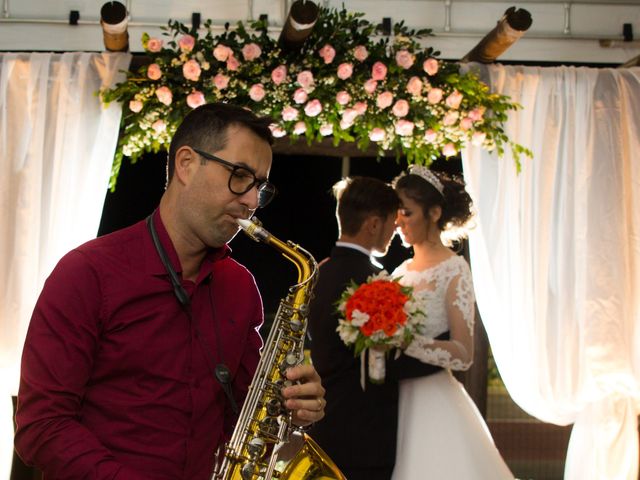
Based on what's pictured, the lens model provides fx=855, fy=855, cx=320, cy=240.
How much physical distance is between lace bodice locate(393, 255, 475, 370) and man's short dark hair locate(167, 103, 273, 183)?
6.84 ft

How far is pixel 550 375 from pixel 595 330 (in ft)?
1.26

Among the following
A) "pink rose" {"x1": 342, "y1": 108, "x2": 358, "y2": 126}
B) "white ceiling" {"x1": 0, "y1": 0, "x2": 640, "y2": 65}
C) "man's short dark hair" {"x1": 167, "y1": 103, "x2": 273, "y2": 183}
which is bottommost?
"man's short dark hair" {"x1": 167, "y1": 103, "x2": 273, "y2": 183}

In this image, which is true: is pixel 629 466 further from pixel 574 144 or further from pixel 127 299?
pixel 127 299

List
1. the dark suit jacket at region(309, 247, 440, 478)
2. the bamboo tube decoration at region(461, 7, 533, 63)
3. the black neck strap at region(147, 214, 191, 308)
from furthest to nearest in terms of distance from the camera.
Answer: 1. the bamboo tube decoration at region(461, 7, 533, 63)
2. the dark suit jacket at region(309, 247, 440, 478)
3. the black neck strap at region(147, 214, 191, 308)

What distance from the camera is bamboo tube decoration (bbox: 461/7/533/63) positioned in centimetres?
459

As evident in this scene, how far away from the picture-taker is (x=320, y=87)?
492 cm

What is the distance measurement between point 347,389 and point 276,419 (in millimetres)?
1836

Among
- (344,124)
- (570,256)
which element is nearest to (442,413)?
(570,256)

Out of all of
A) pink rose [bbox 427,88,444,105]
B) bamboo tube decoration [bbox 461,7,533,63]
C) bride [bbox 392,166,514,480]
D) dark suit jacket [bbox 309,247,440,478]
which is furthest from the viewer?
pink rose [bbox 427,88,444,105]

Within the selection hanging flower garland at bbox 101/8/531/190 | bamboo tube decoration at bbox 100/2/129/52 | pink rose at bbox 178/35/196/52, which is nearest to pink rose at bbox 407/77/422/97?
hanging flower garland at bbox 101/8/531/190

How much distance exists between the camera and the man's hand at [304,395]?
2270 mm

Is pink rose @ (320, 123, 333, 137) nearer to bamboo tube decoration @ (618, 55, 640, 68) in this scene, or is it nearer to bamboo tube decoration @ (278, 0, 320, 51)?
bamboo tube decoration @ (278, 0, 320, 51)

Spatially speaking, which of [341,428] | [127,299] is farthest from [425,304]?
[127,299]

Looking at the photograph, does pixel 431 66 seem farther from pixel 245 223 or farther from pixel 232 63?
pixel 245 223
